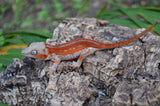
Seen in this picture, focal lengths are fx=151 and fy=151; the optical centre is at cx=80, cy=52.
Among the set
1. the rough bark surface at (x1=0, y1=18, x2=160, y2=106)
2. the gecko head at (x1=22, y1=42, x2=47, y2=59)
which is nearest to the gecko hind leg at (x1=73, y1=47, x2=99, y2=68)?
the rough bark surface at (x1=0, y1=18, x2=160, y2=106)

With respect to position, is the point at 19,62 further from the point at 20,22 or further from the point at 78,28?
the point at 20,22

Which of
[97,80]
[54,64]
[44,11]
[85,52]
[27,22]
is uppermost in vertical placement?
[44,11]

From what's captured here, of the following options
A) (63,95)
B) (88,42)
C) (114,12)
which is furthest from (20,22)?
(63,95)

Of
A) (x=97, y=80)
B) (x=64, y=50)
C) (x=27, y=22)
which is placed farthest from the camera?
(x=27, y=22)

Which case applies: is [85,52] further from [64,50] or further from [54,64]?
[54,64]

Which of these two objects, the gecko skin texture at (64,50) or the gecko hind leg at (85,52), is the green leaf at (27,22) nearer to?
the gecko skin texture at (64,50)

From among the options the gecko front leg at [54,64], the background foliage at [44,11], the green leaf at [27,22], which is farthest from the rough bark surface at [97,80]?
Result: the green leaf at [27,22]

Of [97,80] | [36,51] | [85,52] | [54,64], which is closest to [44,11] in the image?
[36,51]
